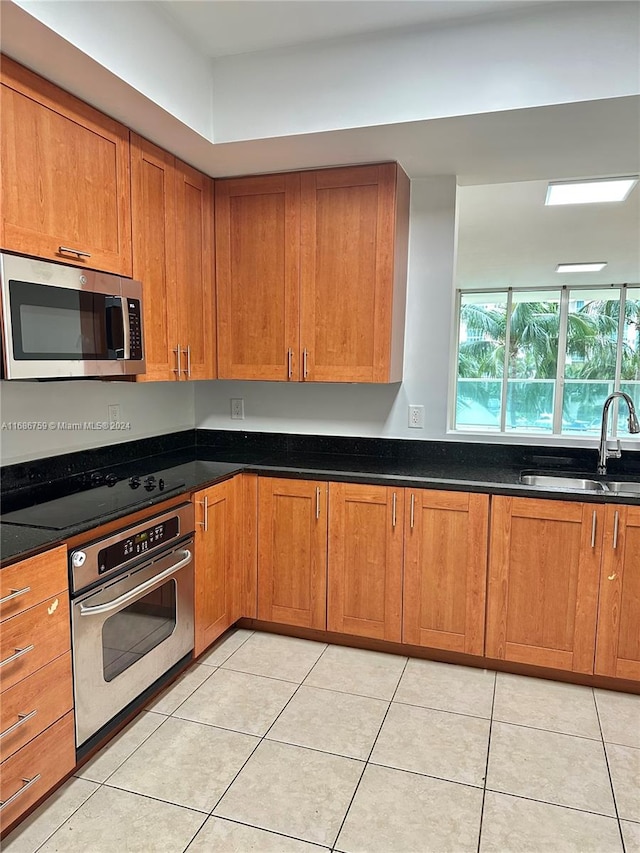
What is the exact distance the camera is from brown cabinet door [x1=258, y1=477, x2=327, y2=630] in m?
2.68

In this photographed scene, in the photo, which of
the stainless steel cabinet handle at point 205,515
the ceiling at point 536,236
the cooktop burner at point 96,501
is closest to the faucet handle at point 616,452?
the ceiling at point 536,236

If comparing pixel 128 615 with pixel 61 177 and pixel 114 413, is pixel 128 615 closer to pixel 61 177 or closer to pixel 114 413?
pixel 114 413

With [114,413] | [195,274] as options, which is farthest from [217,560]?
[195,274]

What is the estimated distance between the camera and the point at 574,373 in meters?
7.69

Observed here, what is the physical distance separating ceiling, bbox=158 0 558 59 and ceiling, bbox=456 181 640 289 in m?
1.40

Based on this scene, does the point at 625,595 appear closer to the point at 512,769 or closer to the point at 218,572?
the point at 512,769

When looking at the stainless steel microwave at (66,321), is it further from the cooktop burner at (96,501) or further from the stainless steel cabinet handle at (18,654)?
the stainless steel cabinet handle at (18,654)

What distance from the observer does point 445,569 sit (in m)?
2.51

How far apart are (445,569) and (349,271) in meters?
1.47

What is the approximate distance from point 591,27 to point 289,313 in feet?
5.33

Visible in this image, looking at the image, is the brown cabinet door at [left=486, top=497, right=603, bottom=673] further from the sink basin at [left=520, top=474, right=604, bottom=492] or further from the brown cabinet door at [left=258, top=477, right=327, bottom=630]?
the brown cabinet door at [left=258, top=477, right=327, bottom=630]

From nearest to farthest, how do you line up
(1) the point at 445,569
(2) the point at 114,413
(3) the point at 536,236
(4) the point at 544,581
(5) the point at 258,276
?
1. (4) the point at 544,581
2. (1) the point at 445,569
3. (2) the point at 114,413
4. (5) the point at 258,276
5. (3) the point at 536,236

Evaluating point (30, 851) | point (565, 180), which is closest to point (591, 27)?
point (565, 180)

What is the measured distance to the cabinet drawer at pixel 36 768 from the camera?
5.03 feet
